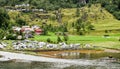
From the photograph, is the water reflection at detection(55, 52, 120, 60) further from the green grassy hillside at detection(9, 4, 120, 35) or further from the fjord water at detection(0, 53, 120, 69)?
the green grassy hillside at detection(9, 4, 120, 35)

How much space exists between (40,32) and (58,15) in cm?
5088

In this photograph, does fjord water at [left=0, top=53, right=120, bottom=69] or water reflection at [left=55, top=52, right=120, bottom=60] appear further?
water reflection at [left=55, top=52, right=120, bottom=60]

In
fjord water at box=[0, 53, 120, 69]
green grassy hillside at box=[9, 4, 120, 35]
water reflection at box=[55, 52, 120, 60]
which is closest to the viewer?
fjord water at box=[0, 53, 120, 69]

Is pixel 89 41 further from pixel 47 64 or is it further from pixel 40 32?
pixel 47 64

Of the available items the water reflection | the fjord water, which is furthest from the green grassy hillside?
the fjord water

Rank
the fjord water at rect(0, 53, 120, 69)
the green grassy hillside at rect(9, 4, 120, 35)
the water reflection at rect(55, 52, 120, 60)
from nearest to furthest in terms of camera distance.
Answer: the fjord water at rect(0, 53, 120, 69) → the water reflection at rect(55, 52, 120, 60) → the green grassy hillside at rect(9, 4, 120, 35)

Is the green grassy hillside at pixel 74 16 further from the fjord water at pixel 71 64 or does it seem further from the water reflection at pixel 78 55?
the fjord water at pixel 71 64

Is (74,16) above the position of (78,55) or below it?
below

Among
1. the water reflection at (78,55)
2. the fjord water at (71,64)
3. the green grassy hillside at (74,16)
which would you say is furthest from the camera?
the green grassy hillside at (74,16)

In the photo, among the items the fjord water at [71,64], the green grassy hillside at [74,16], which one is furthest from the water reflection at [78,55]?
the green grassy hillside at [74,16]

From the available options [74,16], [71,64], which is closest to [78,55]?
[71,64]

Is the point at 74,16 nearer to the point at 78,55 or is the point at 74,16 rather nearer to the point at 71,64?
the point at 78,55

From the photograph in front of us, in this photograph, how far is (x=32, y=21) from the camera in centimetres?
18475

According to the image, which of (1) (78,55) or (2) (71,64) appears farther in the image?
(1) (78,55)
